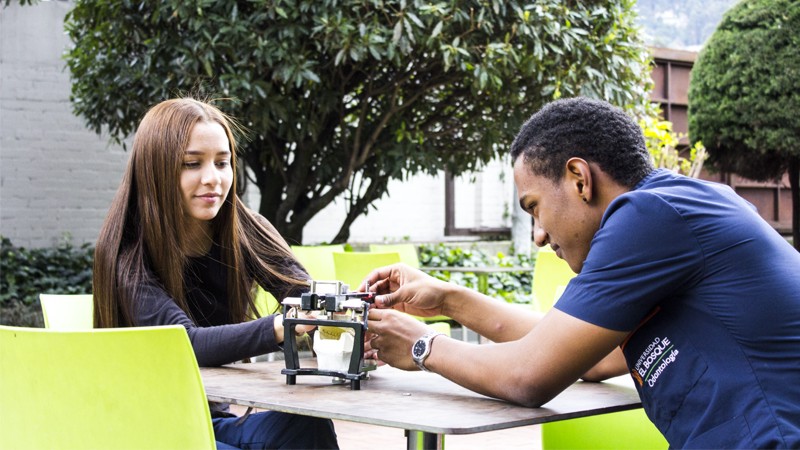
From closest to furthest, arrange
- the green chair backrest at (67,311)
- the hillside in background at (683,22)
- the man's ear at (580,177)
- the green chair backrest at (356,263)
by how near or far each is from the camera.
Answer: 1. the man's ear at (580,177)
2. the green chair backrest at (67,311)
3. the green chair backrest at (356,263)
4. the hillside in background at (683,22)

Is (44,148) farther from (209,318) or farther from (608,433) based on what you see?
(608,433)

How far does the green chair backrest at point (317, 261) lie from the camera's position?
6.35 m

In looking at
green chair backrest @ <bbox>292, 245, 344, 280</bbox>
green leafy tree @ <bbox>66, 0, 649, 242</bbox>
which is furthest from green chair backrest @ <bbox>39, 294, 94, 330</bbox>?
green chair backrest @ <bbox>292, 245, 344, 280</bbox>

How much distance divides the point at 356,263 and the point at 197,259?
148 inches

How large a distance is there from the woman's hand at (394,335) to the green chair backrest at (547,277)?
3.97m

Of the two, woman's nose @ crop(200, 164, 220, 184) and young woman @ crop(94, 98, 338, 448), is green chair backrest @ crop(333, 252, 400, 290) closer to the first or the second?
young woman @ crop(94, 98, 338, 448)

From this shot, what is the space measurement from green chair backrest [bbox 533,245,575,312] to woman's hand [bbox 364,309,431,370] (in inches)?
156

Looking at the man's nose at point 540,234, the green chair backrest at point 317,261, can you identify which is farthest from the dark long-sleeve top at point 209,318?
the green chair backrest at point 317,261

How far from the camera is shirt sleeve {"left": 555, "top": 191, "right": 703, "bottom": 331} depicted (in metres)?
1.95

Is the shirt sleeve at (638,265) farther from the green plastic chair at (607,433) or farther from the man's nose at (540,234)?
the green plastic chair at (607,433)

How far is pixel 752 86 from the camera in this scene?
10.9 metres

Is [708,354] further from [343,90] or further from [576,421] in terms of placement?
[343,90]

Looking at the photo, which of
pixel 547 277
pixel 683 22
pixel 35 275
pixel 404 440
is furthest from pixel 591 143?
pixel 683 22

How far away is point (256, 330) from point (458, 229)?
992cm
